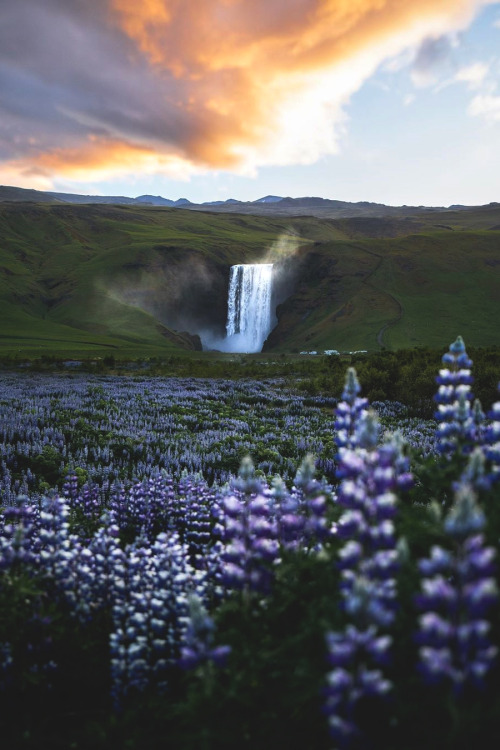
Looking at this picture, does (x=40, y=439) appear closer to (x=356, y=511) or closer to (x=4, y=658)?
(x=4, y=658)

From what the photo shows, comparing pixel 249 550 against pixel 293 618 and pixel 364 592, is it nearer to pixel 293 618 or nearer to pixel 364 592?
pixel 293 618

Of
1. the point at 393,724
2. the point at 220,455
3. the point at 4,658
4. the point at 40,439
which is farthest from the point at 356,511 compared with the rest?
the point at 40,439

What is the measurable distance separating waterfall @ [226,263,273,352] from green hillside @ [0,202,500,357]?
4.21m

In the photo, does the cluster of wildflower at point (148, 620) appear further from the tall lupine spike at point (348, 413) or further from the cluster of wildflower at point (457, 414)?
the cluster of wildflower at point (457, 414)

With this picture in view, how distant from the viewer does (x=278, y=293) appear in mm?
116000

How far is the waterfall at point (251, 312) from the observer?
115188 millimetres

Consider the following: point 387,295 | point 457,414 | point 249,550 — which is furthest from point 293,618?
point 387,295

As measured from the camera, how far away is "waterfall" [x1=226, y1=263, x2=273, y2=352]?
115 meters

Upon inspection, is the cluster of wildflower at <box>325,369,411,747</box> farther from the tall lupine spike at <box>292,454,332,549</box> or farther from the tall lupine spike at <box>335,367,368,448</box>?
the tall lupine spike at <box>335,367,368,448</box>

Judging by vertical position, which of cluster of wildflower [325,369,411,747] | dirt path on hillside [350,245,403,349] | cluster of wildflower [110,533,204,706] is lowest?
cluster of wildflower [110,533,204,706]

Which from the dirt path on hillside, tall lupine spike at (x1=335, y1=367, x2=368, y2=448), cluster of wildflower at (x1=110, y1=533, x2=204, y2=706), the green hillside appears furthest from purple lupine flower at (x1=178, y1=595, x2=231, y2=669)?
the dirt path on hillside

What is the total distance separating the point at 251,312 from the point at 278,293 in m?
8.37

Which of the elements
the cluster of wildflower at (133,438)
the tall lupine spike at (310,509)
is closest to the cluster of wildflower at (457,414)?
the tall lupine spike at (310,509)

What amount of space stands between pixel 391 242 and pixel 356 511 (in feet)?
422
